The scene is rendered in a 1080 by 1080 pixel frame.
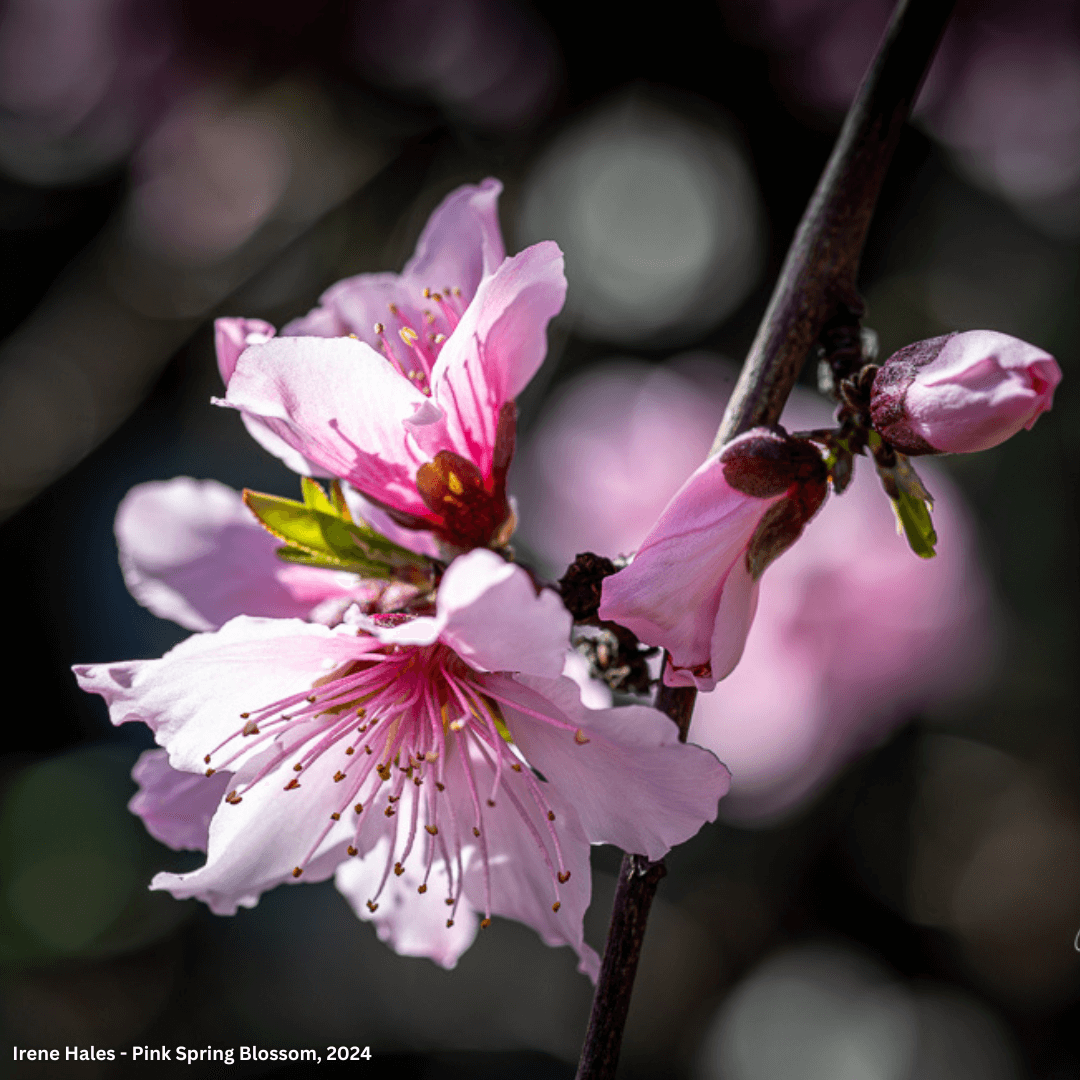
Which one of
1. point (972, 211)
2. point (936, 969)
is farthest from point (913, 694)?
point (972, 211)

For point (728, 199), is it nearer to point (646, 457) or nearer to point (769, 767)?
point (646, 457)

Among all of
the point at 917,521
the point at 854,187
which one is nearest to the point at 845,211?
the point at 854,187

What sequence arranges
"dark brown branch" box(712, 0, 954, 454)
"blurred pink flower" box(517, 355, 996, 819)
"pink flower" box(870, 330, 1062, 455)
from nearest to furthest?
"pink flower" box(870, 330, 1062, 455)
"dark brown branch" box(712, 0, 954, 454)
"blurred pink flower" box(517, 355, 996, 819)

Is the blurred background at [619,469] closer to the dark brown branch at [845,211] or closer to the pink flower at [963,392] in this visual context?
the dark brown branch at [845,211]

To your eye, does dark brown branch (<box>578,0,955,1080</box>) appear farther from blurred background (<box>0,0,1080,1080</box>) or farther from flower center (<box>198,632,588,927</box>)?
blurred background (<box>0,0,1080,1080</box>)

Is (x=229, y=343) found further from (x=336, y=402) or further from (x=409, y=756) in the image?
(x=409, y=756)

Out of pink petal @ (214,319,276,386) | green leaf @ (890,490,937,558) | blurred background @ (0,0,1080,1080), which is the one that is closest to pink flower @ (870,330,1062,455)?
green leaf @ (890,490,937,558)

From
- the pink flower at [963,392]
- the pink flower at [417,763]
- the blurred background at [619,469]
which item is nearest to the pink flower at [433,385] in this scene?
the pink flower at [417,763]
